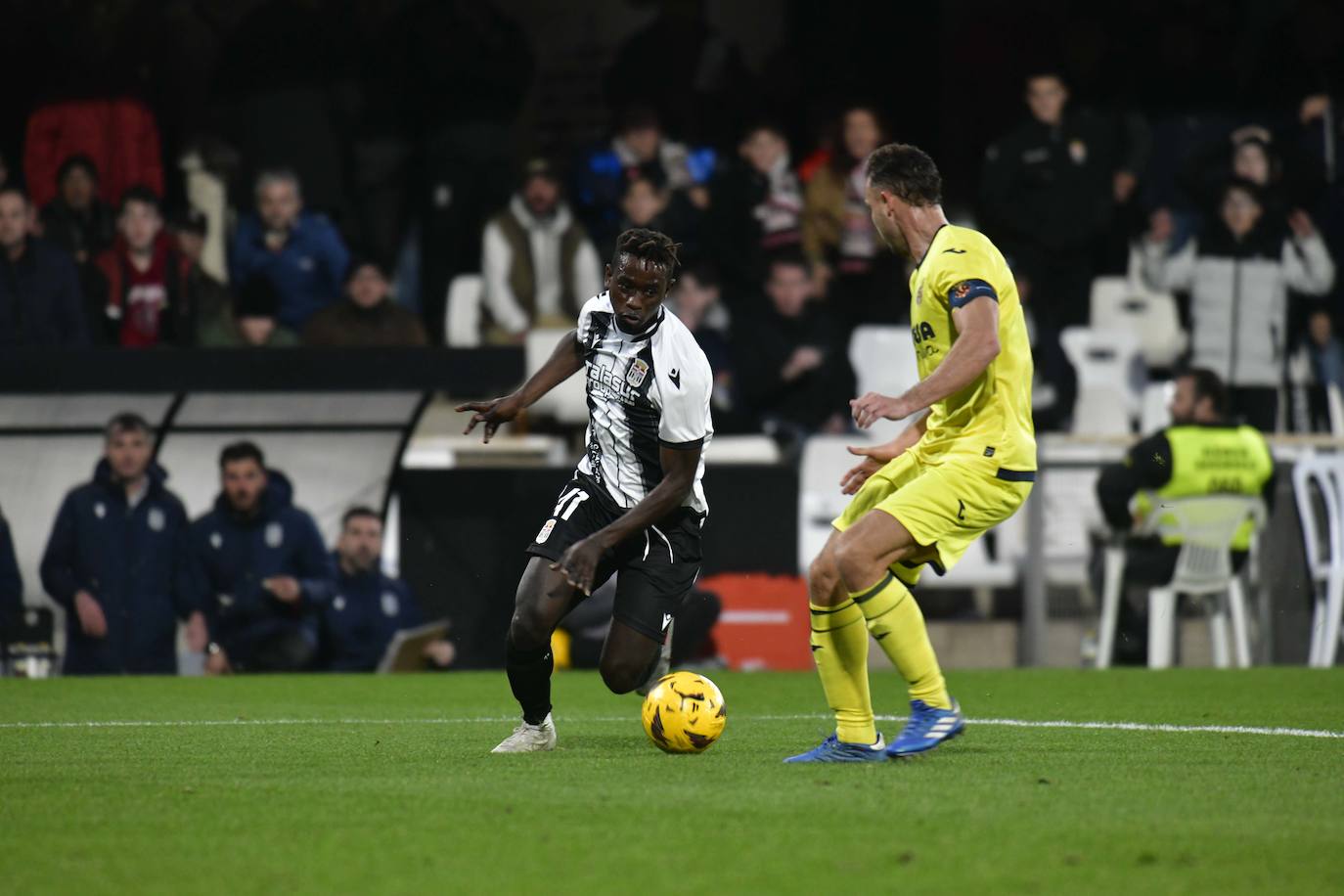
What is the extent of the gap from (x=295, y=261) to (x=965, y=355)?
9.15 m

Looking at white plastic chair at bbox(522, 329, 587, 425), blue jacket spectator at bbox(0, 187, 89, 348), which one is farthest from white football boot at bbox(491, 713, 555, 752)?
blue jacket spectator at bbox(0, 187, 89, 348)

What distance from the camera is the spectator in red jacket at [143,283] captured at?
577 inches

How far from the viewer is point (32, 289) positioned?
14.4 meters

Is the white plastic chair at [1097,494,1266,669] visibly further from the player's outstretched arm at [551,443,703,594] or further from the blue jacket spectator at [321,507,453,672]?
the player's outstretched arm at [551,443,703,594]

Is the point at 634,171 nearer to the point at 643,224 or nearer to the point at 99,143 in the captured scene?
the point at 643,224

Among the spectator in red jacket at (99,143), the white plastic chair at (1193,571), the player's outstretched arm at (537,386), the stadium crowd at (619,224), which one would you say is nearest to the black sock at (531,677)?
the player's outstretched arm at (537,386)

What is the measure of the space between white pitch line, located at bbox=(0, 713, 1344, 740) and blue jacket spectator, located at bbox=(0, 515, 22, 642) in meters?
4.01

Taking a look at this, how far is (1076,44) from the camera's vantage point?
54.5 ft

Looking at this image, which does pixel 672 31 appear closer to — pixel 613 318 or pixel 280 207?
pixel 280 207

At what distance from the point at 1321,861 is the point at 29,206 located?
11912mm

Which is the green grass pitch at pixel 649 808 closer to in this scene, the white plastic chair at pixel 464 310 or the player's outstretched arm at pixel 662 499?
the player's outstretched arm at pixel 662 499

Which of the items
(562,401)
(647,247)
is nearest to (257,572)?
(562,401)

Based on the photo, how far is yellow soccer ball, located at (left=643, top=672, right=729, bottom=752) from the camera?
7.18 m

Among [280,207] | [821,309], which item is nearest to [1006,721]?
[821,309]
